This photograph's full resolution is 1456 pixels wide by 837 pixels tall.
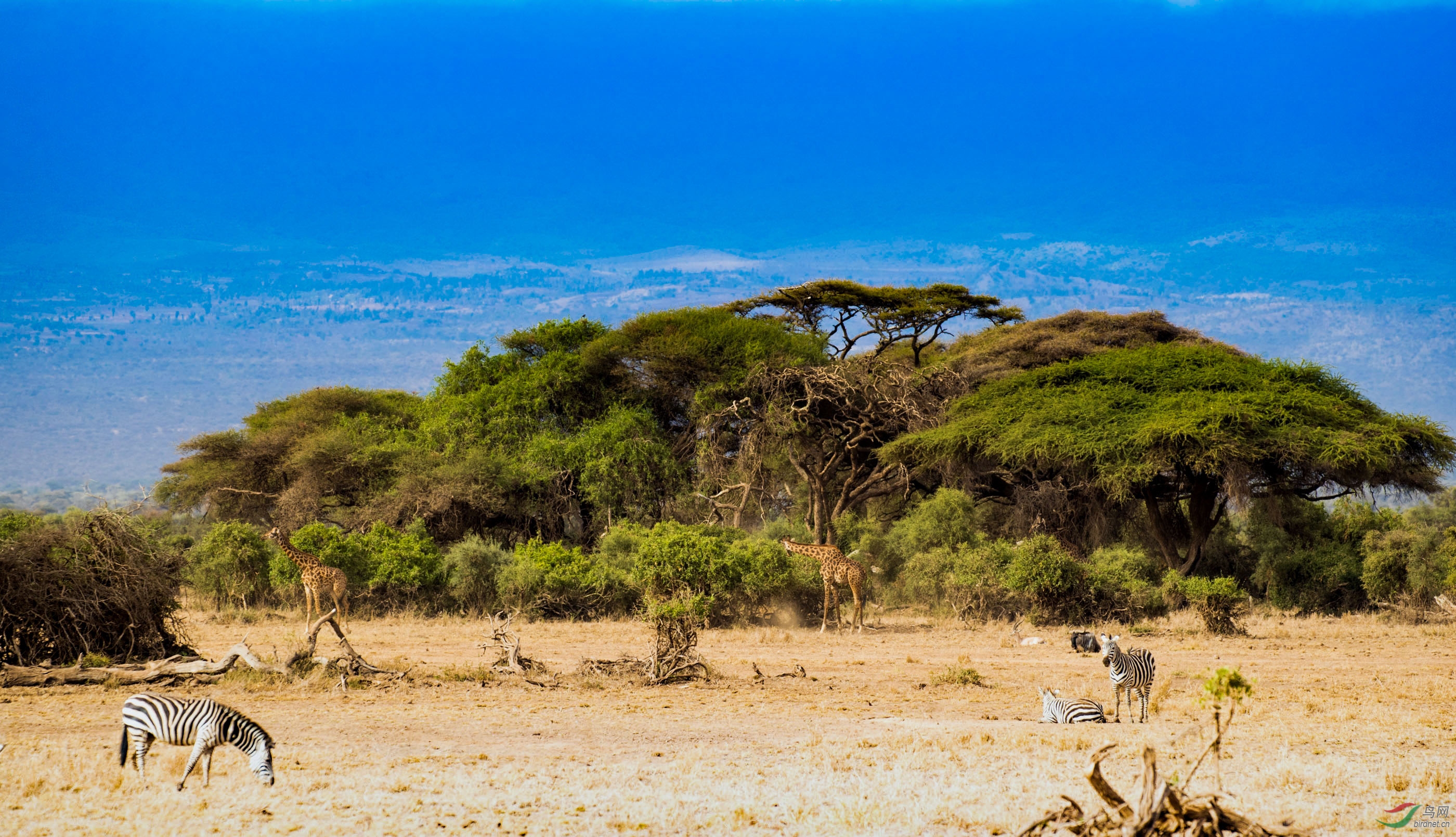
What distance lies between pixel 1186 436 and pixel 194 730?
20.1 m

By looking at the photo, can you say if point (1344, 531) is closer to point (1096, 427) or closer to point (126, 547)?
point (1096, 427)

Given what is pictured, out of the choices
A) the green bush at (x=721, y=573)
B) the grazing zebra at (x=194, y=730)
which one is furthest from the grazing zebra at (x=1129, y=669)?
the green bush at (x=721, y=573)

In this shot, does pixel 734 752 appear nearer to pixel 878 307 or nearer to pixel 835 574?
pixel 835 574

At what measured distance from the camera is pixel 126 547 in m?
14.4

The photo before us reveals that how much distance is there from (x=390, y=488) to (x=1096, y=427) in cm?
1764

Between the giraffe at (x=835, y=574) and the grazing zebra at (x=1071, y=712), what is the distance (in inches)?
370

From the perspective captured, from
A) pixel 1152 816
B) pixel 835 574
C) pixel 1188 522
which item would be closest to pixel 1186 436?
pixel 1188 522

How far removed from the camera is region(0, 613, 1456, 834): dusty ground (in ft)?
24.0

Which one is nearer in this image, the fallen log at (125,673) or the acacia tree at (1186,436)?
the fallen log at (125,673)

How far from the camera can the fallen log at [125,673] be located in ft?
42.1

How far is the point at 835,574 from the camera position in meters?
20.7

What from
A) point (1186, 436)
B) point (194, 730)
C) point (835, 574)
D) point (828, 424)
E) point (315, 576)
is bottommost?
point (194, 730)

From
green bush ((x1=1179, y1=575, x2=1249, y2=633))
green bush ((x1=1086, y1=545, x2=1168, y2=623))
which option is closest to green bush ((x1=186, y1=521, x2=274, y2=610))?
green bush ((x1=1086, y1=545, x2=1168, y2=623))

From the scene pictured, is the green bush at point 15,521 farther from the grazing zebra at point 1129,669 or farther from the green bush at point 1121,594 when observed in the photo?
the green bush at point 1121,594
